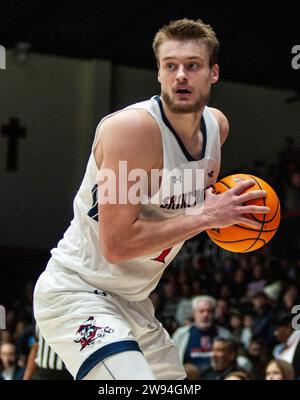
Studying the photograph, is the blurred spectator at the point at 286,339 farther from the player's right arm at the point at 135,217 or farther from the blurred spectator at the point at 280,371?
the player's right arm at the point at 135,217

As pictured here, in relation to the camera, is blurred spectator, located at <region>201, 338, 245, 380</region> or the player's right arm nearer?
the player's right arm

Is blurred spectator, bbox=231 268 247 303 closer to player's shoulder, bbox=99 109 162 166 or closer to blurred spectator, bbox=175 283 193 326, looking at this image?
blurred spectator, bbox=175 283 193 326

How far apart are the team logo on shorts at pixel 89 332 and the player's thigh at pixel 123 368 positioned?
0.33 feet

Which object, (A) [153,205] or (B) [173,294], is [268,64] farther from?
(A) [153,205]

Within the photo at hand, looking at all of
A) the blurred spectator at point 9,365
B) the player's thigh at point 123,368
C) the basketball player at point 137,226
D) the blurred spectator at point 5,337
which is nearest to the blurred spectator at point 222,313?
the blurred spectator at point 9,365

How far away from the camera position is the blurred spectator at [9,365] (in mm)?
7912

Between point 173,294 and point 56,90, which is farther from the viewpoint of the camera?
point 56,90

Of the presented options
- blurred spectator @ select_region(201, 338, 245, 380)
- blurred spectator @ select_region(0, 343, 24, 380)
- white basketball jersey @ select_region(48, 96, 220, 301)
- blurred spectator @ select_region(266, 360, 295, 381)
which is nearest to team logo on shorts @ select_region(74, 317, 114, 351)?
white basketball jersey @ select_region(48, 96, 220, 301)

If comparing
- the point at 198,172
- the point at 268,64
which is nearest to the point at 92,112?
the point at 268,64

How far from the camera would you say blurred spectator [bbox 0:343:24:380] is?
791 cm

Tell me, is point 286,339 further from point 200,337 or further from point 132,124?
point 132,124

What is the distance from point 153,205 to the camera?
10.4ft

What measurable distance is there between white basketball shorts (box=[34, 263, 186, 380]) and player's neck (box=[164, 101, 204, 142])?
740 mm

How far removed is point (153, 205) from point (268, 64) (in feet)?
32.2
